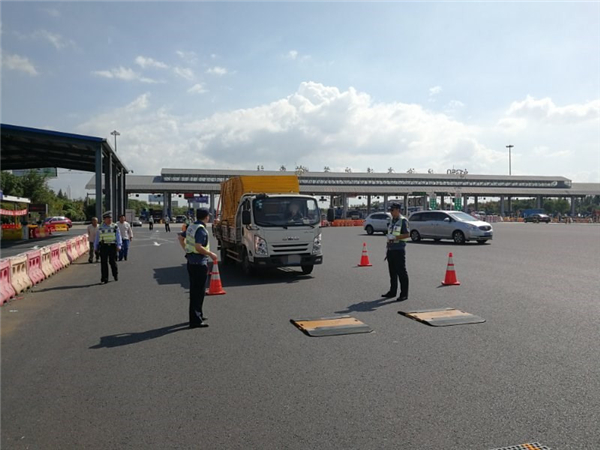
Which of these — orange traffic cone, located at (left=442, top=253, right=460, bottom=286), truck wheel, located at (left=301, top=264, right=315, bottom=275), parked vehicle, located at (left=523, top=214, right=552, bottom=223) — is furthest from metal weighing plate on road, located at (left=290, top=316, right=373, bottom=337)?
parked vehicle, located at (left=523, top=214, right=552, bottom=223)

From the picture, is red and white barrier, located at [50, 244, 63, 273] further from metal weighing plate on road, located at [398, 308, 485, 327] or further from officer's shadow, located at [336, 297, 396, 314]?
metal weighing plate on road, located at [398, 308, 485, 327]

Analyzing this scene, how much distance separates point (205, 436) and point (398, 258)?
7036mm

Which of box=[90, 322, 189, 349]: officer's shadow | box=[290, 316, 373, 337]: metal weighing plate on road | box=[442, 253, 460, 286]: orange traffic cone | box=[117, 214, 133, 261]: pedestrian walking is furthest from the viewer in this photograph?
box=[117, 214, 133, 261]: pedestrian walking

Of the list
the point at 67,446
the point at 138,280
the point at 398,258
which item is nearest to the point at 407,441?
the point at 67,446

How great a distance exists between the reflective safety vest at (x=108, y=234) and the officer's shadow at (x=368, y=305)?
6911mm

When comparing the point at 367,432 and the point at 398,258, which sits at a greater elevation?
the point at 398,258

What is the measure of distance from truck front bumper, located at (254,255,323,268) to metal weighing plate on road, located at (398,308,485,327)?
5082 mm

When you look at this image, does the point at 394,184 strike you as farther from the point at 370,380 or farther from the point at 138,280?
the point at 370,380

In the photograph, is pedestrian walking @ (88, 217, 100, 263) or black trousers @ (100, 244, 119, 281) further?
pedestrian walking @ (88, 217, 100, 263)

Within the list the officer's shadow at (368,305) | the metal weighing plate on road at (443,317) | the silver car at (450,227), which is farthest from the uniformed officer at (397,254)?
the silver car at (450,227)

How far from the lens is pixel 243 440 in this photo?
13.4 feet

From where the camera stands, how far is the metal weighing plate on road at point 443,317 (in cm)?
811

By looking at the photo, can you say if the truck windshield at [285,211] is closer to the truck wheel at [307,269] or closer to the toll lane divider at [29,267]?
the truck wheel at [307,269]

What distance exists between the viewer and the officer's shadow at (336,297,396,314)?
929 centimetres
